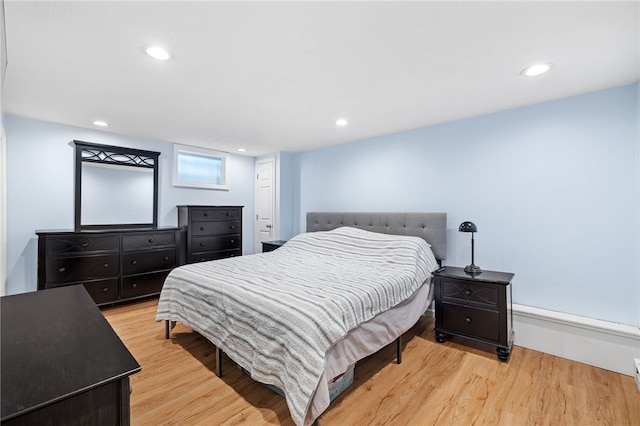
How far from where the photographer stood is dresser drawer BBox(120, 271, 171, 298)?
361cm

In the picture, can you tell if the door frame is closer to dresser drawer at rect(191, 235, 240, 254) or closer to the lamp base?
dresser drawer at rect(191, 235, 240, 254)

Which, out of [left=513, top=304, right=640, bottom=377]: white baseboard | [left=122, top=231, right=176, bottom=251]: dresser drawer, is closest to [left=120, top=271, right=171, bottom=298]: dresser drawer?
[left=122, top=231, right=176, bottom=251]: dresser drawer

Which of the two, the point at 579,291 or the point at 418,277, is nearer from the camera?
the point at 579,291

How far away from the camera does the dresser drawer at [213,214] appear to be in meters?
4.25

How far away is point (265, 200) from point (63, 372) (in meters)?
4.47

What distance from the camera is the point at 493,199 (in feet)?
9.59

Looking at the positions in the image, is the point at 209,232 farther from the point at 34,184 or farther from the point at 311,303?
the point at 311,303

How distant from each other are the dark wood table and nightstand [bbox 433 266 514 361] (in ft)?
8.55

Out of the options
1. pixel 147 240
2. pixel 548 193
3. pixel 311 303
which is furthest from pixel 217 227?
pixel 548 193

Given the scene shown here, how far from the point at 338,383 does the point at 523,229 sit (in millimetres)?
2277

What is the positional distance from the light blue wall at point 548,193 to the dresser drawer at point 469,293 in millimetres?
541

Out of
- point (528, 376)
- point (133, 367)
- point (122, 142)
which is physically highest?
point (122, 142)

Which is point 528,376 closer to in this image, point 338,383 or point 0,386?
point 338,383

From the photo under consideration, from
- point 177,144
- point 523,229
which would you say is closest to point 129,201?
point 177,144
